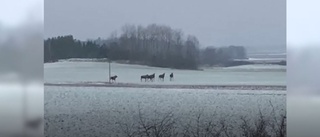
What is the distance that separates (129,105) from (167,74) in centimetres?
31

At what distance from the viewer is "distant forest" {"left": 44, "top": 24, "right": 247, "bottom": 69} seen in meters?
3.32

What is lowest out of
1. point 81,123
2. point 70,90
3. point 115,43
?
point 81,123

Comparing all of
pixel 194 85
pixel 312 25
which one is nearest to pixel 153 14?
pixel 194 85

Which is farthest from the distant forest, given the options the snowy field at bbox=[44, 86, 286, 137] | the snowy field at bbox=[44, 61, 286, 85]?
the snowy field at bbox=[44, 86, 286, 137]

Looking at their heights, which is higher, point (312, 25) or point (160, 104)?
point (312, 25)

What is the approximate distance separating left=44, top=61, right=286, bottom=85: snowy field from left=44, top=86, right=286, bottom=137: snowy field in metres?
0.06

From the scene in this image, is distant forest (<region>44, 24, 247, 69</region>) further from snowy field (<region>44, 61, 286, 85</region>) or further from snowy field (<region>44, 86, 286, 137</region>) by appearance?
snowy field (<region>44, 86, 286, 137</region>)

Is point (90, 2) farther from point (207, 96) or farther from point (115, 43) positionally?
point (207, 96)

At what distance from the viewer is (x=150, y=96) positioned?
339 centimetres

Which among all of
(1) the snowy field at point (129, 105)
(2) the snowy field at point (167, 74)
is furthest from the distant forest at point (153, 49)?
(1) the snowy field at point (129, 105)

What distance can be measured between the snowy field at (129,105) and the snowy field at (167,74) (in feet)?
0.19

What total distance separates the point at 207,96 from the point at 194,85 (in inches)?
4.2

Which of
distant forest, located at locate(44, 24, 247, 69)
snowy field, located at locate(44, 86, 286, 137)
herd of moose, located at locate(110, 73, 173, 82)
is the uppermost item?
distant forest, located at locate(44, 24, 247, 69)

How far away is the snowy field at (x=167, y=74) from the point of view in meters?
3.31
